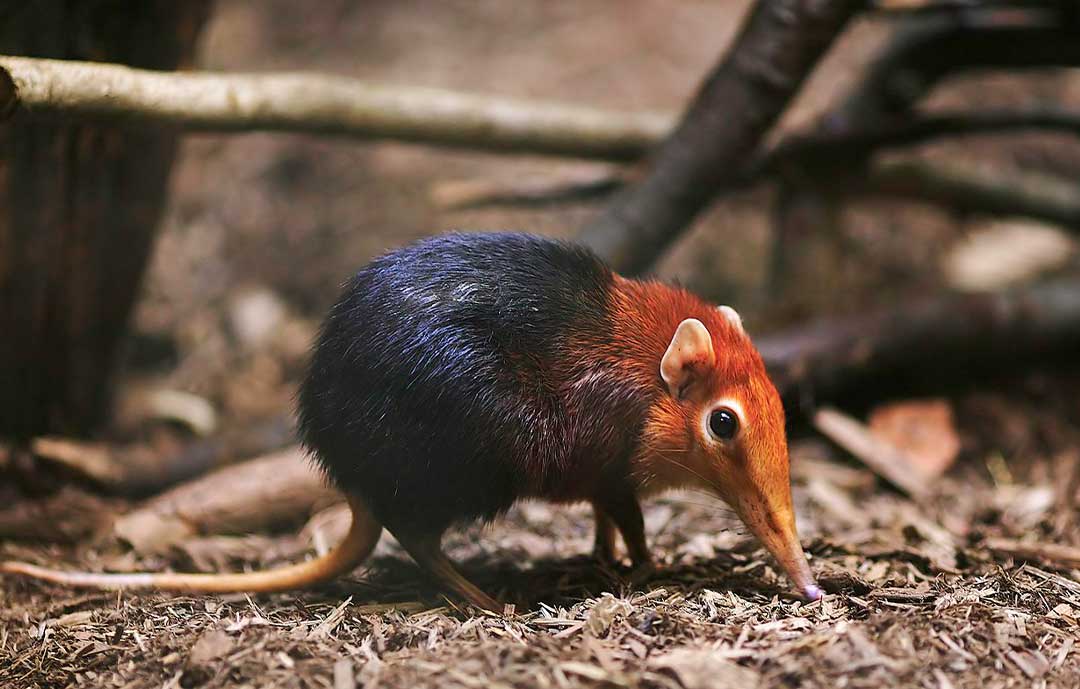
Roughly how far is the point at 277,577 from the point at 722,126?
3.11m

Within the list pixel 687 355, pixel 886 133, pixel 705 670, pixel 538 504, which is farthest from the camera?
pixel 886 133

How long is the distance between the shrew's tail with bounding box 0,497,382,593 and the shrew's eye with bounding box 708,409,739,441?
4.38 feet

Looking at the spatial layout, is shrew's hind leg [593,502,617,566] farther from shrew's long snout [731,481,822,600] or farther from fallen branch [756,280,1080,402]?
fallen branch [756,280,1080,402]

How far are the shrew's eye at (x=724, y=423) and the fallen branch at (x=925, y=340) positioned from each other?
2181mm

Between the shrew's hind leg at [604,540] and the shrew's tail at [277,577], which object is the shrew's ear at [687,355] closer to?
the shrew's hind leg at [604,540]

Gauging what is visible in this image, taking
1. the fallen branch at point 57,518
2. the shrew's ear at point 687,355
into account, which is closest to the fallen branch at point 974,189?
the shrew's ear at point 687,355

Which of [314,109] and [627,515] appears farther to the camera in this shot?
[314,109]

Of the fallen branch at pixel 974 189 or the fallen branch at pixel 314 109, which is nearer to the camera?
the fallen branch at pixel 314 109

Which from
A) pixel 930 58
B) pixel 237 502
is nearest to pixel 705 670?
pixel 237 502

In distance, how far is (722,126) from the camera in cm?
511

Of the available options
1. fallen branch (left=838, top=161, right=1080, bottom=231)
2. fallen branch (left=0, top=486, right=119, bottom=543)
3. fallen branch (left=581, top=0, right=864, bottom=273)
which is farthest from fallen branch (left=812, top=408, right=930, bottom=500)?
fallen branch (left=0, top=486, right=119, bottom=543)

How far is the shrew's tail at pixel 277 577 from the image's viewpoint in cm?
383

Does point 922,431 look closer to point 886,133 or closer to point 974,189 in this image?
point 974,189

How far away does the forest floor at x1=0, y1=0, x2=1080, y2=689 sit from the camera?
123 inches
